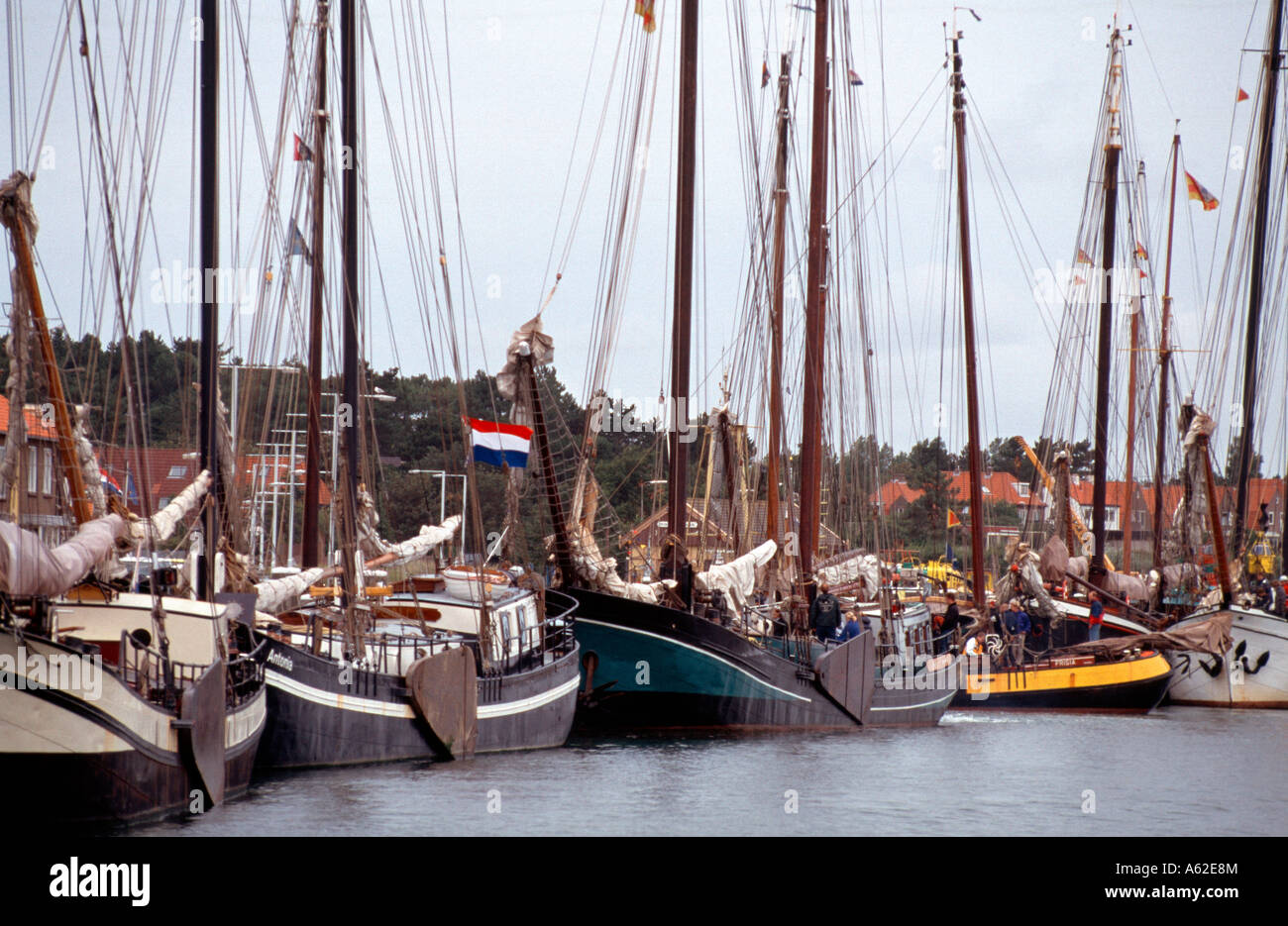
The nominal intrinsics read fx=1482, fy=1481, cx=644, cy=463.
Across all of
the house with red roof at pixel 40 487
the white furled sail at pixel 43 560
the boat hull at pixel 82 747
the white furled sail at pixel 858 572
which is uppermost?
the house with red roof at pixel 40 487

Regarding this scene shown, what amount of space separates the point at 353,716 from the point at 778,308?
1747cm

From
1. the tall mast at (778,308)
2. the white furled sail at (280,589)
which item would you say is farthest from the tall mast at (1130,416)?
the white furled sail at (280,589)

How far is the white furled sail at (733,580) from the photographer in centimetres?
2981

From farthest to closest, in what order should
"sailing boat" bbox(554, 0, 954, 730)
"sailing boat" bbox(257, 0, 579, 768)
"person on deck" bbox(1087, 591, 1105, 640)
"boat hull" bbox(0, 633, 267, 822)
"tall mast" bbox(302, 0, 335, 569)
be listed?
"person on deck" bbox(1087, 591, 1105, 640), "sailing boat" bbox(554, 0, 954, 730), "tall mast" bbox(302, 0, 335, 569), "sailing boat" bbox(257, 0, 579, 768), "boat hull" bbox(0, 633, 267, 822)

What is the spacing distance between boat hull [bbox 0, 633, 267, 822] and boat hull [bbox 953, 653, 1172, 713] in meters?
26.2

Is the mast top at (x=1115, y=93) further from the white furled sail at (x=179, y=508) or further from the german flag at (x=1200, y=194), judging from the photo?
the white furled sail at (x=179, y=508)

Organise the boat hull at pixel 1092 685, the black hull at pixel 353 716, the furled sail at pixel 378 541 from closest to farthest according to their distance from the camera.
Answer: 1. the black hull at pixel 353 716
2. the furled sail at pixel 378 541
3. the boat hull at pixel 1092 685

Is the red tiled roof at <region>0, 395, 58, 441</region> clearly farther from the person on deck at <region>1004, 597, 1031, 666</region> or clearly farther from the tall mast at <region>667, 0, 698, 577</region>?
the person on deck at <region>1004, 597, 1031, 666</region>

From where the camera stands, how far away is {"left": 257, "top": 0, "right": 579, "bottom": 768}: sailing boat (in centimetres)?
2055

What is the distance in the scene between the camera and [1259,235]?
144ft

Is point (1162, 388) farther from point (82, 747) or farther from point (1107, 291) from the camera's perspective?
point (82, 747)

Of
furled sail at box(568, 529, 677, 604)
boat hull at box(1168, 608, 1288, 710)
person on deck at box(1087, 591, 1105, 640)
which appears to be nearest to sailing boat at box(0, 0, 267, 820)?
furled sail at box(568, 529, 677, 604)

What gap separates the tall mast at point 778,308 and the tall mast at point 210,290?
15.3 m
